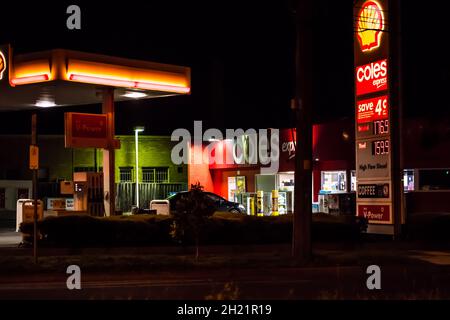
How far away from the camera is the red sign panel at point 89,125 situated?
2673 centimetres

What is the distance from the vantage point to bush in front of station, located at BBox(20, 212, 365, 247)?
22.7 meters

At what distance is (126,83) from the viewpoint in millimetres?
27016

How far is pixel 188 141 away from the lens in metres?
46.5

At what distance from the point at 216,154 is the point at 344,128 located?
12028mm

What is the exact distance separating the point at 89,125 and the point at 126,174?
2223 cm

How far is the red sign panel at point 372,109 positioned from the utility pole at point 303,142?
684 centimetres

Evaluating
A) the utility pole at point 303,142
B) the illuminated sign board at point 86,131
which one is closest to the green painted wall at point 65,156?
the illuminated sign board at point 86,131

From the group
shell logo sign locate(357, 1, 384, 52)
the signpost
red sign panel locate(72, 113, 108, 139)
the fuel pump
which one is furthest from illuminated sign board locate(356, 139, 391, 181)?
the fuel pump

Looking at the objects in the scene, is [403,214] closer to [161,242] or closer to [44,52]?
[161,242]

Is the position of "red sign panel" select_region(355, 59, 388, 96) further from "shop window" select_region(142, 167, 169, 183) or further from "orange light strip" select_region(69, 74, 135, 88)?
"shop window" select_region(142, 167, 169, 183)

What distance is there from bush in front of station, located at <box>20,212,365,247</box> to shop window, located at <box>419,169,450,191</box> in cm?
649

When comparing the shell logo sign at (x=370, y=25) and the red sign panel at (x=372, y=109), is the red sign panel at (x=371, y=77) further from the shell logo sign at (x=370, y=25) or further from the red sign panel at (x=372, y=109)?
the shell logo sign at (x=370, y=25)

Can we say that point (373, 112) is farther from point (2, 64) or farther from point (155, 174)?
point (155, 174)

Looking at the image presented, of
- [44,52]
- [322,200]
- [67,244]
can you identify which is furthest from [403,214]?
[44,52]
